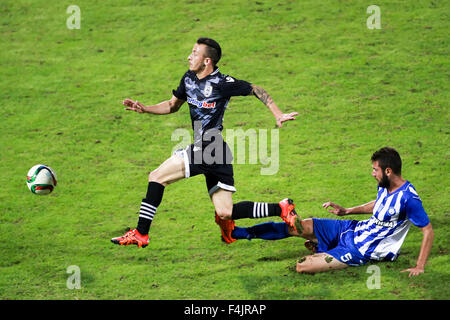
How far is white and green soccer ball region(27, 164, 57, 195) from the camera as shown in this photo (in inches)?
364

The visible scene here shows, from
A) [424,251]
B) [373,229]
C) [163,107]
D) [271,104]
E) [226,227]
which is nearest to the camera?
[424,251]

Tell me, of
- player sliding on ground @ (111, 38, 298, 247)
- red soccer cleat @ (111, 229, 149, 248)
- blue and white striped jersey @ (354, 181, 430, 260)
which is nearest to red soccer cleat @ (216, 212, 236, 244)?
player sliding on ground @ (111, 38, 298, 247)

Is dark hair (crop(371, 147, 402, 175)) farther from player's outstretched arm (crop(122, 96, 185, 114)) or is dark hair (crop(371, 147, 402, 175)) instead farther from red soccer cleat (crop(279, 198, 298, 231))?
player's outstretched arm (crop(122, 96, 185, 114))

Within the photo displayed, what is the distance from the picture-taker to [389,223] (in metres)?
7.27

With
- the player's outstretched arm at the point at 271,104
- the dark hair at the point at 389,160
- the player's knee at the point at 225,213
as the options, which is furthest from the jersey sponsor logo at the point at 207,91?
the dark hair at the point at 389,160

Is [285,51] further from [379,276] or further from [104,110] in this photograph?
[379,276]

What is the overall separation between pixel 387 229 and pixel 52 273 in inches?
170

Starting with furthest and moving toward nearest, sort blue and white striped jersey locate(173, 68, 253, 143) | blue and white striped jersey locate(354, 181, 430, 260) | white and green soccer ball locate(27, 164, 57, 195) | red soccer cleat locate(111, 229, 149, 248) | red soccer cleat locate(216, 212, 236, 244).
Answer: white and green soccer ball locate(27, 164, 57, 195) < red soccer cleat locate(216, 212, 236, 244) < blue and white striped jersey locate(173, 68, 253, 143) < red soccer cleat locate(111, 229, 149, 248) < blue and white striped jersey locate(354, 181, 430, 260)

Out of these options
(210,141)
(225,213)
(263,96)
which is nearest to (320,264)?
(225,213)

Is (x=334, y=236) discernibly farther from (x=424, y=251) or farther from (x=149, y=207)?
(x=149, y=207)

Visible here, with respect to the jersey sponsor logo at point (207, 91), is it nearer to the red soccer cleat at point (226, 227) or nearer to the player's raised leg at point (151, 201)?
the player's raised leg at point (151, 201)

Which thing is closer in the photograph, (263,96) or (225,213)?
(263,96)

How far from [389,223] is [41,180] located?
5100 mm

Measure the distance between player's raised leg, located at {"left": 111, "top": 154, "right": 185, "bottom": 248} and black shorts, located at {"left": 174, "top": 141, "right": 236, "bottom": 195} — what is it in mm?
115
